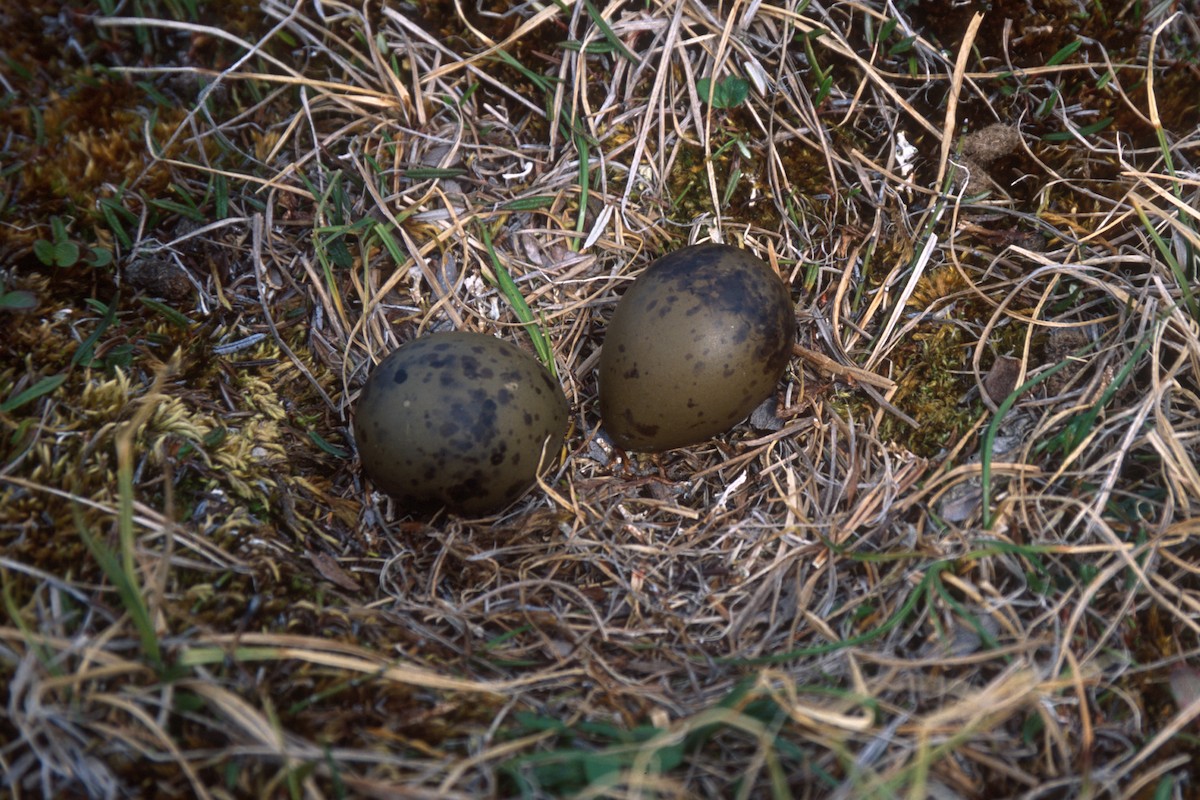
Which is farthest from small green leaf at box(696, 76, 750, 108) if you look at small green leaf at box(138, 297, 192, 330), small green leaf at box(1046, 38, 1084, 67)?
small green leaf at box(138, 297, 192, 330)

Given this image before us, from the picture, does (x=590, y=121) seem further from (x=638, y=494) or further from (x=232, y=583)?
(x=232, y=583)

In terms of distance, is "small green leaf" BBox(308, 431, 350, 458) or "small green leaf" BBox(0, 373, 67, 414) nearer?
"small green leaf" BBox(0, 373, 67, 414)

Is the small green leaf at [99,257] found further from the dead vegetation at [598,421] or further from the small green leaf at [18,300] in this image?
the small green leaf at [18,300]

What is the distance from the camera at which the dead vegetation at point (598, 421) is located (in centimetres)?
156

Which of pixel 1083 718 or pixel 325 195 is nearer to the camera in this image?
pixel 1083 718

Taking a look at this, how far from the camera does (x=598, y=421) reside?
8.35 feet

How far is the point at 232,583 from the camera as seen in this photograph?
1790mm

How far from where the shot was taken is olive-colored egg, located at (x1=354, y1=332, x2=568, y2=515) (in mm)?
2023

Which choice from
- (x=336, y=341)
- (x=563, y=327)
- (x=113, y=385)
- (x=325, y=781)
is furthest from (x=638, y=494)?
(x=113, y=385)

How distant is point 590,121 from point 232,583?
1773 millimetres

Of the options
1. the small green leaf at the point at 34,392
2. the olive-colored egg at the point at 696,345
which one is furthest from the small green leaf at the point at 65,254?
the olive-colored egg at the point at 696,345

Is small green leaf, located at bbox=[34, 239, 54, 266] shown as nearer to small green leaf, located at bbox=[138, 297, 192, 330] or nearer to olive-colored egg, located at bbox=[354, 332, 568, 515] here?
small green leaf, located at bbox=[138, 297, 192, 330]

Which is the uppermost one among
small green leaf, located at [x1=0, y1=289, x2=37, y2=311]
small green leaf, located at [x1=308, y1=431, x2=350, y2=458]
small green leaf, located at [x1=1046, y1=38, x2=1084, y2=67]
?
small green leaf, located at [x1=0, y1=289, x2=37, y2=311]

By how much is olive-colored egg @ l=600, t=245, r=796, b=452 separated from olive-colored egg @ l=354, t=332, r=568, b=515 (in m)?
0.27
